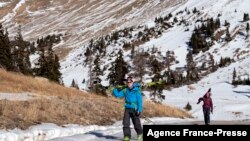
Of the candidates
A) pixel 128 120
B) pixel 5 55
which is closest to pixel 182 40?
pixel 5 55

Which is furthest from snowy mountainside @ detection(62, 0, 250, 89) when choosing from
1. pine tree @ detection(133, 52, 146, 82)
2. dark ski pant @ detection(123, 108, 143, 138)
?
dark ski pant @ detection(123, 108, 143, 138)

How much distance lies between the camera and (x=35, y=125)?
16922 mm

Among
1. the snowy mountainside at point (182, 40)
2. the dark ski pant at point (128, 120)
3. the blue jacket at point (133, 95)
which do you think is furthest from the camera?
the snowy mountainside at point (182, 40)

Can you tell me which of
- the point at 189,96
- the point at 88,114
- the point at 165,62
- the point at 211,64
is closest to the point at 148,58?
the point at 165,62

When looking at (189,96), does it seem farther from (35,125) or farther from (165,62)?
(35,125)

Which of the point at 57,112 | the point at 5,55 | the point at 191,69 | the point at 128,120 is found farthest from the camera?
the point at 191,69

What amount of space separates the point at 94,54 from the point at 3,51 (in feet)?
278

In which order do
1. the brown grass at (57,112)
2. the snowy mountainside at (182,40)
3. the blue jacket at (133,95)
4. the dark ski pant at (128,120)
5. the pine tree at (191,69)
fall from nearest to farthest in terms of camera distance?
the blue jacket at (133,95) < the dark ski pant at (128,120) < the brown grass at (57,112) < the pine tree at (191,69) < the snowy mountainside at (182,40)

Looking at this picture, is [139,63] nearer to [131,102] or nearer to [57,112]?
[57,112]

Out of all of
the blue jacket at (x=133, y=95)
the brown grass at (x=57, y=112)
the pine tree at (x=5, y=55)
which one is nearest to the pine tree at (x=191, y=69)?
the pine tree at (x=5, y=55)

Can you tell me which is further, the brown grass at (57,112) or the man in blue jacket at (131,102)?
the brown grass at (57,112)

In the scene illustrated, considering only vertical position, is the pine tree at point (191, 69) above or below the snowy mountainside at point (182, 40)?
below

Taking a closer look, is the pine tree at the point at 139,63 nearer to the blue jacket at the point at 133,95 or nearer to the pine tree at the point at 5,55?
the pine tree at the point at 5,55

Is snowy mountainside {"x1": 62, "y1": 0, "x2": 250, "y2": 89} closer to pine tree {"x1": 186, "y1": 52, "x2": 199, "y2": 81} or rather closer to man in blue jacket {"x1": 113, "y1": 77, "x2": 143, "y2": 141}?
pine tree {"x1": 186, "y1": 52, "x2": 199, "y2": 81}
